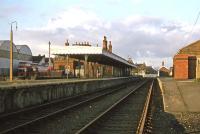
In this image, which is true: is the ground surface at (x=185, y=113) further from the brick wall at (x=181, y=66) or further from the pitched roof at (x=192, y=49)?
the pitched roof at (x=192, y=49)

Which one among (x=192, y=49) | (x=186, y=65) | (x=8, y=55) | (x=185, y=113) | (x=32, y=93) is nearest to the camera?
(x=185, y=113)

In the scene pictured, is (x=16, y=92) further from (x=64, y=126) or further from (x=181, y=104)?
(x=181, y=104)

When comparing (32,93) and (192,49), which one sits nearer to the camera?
(32,93)

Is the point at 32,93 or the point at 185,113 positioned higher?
the point at 32,93

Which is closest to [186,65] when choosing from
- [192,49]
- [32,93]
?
[192,49]

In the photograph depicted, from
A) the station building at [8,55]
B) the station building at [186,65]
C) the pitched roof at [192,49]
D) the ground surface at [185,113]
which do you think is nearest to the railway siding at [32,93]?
the ground surface at [185,113]

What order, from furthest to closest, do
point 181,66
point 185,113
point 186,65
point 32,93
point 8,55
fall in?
point 8,55 → point 181,66 → point 186,65 → point 32,93 → point 185,113

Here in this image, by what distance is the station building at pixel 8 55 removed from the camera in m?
94.1

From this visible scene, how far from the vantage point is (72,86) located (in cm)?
3406

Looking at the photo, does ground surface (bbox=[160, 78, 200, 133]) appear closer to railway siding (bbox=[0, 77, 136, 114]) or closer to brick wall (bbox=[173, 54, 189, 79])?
railway siding (bbox=[0, 77, 136, 114])

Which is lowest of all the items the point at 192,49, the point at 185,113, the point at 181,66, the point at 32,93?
the point at 185,113

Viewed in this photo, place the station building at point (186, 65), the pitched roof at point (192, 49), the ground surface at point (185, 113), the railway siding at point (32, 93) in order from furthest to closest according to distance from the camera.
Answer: the pitched roof at point (192, 49) → the station building at point (186, 65) → the railway siding at point (32, 93) → the ground surface at point (185, 113)

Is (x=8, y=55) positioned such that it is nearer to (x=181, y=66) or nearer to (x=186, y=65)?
(x=181, y=66)

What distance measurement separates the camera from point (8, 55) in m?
101
